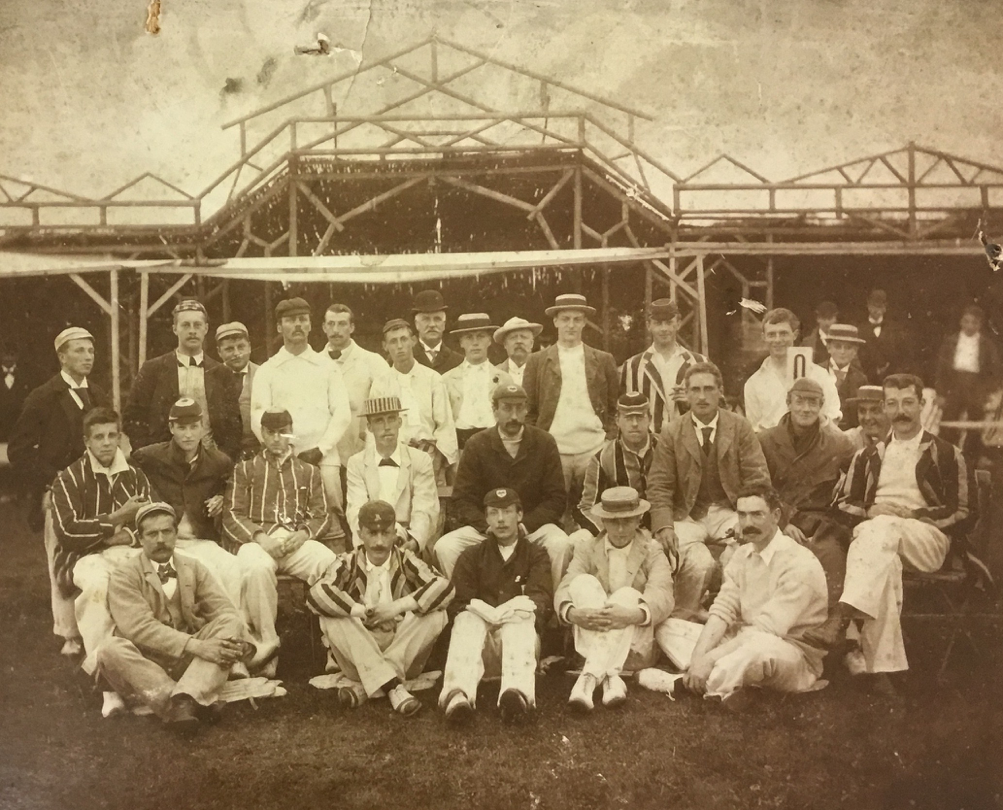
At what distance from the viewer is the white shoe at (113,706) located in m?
3.12

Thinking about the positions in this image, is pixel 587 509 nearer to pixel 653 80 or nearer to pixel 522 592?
pixel 522 592

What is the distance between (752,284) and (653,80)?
91 cm

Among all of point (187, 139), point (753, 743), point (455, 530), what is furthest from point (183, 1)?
point (753, 743)

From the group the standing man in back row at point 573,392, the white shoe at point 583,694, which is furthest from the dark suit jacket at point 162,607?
the standing man in back row at point 573,392

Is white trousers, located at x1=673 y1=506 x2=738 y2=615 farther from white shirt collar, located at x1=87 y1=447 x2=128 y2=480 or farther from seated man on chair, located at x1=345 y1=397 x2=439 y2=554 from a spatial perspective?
white shirt collar, located at x1=87 y1=447 x2=128 y2=480

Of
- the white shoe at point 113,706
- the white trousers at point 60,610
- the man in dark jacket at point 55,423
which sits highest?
the man in dark jacket at point 55,423

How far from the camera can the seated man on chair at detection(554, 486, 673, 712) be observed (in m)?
3.10

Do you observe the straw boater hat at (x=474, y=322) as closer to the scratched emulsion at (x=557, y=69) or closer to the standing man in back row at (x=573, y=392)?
the standing man in back row at (x=573, y=392)

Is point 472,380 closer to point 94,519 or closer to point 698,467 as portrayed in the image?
point 698,467

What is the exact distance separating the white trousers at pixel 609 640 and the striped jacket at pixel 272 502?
1.03m

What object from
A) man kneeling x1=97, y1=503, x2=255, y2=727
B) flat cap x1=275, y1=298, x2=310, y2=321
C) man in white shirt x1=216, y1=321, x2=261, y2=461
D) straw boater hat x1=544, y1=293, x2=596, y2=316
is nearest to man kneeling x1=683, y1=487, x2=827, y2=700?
straw boater hat x1=544, y1=293, x2=596, y2=316

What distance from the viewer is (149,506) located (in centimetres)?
321

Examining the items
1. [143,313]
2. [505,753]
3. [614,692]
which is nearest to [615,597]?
[614,692]

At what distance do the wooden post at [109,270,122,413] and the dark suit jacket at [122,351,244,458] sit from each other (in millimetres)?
62
